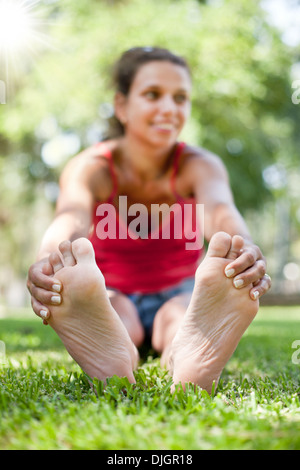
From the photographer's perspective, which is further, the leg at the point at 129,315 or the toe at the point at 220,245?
the leg at the point at 129,315

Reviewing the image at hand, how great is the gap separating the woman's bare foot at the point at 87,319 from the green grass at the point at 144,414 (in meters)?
0.07

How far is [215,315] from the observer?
1327mm

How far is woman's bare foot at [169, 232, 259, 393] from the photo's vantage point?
130cm

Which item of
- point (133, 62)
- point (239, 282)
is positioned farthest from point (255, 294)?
point (133, 62)

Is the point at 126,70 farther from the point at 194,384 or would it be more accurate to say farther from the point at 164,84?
the point at 194,384

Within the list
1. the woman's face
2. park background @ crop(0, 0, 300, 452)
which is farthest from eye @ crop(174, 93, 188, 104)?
park background @ crop(0, 0, 300, 452)

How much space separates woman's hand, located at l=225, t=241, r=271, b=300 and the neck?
994mm

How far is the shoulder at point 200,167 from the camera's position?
210cm

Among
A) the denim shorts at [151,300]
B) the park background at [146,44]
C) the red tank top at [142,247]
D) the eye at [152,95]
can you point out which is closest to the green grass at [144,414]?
the denim shorts at [151,300]

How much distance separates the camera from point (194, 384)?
1.28 meters

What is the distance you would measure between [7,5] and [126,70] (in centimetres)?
409

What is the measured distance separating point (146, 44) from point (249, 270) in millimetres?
6854

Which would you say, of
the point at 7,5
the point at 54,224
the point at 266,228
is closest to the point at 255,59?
the point at 7,5

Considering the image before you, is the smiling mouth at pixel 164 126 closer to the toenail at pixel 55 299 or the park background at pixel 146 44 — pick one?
the toenail at pixel 55 299
